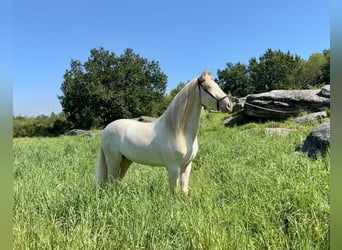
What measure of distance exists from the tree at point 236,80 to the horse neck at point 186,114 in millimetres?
26714

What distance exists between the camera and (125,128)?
3623 mm

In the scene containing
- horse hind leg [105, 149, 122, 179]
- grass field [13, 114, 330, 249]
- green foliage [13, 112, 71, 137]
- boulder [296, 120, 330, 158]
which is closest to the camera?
grass field [13, 114, 330, 249]

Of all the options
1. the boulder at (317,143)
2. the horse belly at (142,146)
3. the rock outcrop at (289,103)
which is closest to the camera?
the horse belly at (142,146)

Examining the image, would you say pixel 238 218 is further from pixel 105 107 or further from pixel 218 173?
pixel 105 107

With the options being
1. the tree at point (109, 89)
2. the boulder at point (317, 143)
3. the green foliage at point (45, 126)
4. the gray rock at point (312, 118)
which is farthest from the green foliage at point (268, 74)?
the boulder at point (317, 143)

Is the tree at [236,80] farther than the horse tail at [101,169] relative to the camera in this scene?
Yes

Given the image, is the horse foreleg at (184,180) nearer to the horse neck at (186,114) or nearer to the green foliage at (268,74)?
the horse neck at (186,114)

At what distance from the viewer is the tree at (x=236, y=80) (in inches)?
1160

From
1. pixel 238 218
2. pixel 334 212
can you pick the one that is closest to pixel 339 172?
pixel 334 212

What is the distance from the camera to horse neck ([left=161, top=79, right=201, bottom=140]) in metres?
3.02

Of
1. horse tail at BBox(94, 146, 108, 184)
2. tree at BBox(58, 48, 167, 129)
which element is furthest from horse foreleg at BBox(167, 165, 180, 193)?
tree at BBox(58, 48, 167, 129)

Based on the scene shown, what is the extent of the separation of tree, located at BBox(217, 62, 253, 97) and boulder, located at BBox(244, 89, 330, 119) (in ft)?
57.9

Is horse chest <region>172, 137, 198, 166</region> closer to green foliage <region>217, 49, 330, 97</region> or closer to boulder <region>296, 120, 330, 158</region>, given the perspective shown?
boulder <region>296, 120, 330, 158</region>

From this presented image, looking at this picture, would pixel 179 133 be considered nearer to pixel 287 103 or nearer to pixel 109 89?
pixel 287 103
